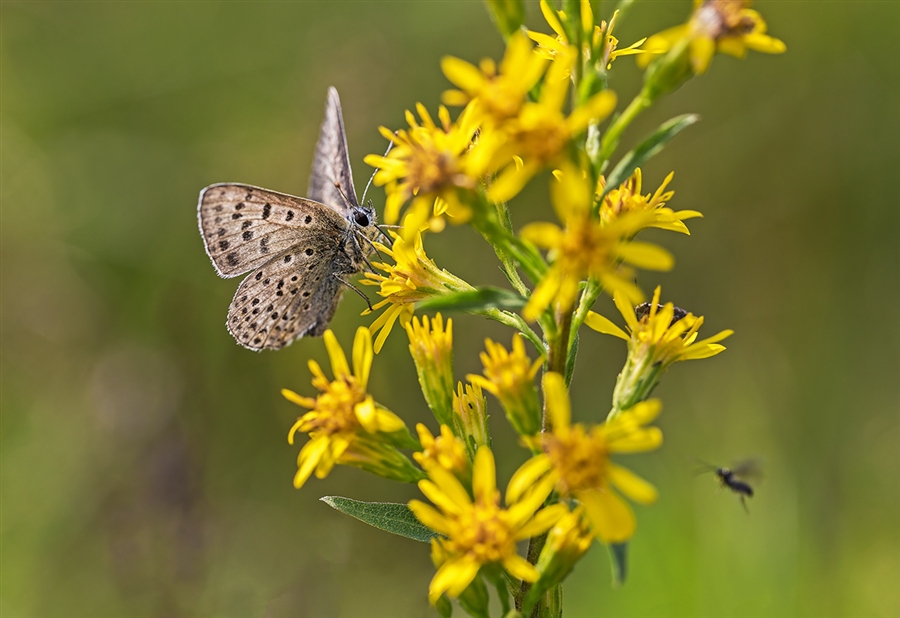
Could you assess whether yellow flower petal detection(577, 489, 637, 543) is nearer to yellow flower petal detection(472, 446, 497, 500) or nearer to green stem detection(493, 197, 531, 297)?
yellow flower petal detection(472, 446, 497, 500)

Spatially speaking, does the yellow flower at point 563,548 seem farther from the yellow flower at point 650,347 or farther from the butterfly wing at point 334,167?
the butterfly wing at point 334,167

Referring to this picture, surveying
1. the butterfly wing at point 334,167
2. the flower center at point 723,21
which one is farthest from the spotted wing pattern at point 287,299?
the flower center at point 723,21

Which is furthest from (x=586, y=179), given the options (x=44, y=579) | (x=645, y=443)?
(x=44, y=579)

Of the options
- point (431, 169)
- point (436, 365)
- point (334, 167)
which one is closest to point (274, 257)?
point (334, 167)

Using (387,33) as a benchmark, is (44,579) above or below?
below

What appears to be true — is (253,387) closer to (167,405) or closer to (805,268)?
(167,405)

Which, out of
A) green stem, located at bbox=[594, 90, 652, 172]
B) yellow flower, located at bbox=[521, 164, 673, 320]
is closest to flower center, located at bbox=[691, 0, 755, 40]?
green stem, located at bbox=[594, 90, 652, 172]

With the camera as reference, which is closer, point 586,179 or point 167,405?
point 586,179
